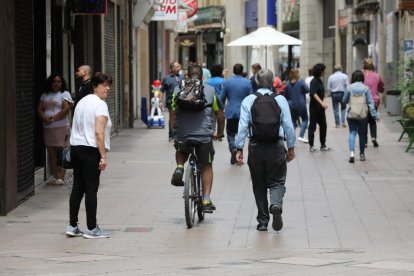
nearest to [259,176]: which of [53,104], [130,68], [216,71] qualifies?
[53,104]

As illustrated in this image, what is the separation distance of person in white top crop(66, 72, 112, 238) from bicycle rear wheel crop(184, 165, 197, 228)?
0.95 metres

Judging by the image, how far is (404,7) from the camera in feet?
88.5

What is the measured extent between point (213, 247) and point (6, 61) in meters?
3.73

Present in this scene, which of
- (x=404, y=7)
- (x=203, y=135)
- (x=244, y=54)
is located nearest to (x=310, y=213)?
(x=203, y=135)

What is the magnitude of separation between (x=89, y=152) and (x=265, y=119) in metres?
1.83

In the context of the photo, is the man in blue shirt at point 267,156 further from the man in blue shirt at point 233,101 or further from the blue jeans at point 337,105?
the blue jeans at point 337,105

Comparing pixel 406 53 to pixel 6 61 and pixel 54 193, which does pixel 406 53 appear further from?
pixel 6 61

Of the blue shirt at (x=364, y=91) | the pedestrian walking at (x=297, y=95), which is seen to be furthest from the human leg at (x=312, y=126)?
the blue shirt at (x=364, y=91)

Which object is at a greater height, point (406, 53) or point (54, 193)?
point (406, 53)

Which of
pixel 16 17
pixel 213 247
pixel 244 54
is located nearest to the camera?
pixel 213 247

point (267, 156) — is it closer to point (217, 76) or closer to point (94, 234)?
point (94, 234)

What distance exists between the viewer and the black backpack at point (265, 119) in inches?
466

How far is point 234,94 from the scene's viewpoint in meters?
20.3

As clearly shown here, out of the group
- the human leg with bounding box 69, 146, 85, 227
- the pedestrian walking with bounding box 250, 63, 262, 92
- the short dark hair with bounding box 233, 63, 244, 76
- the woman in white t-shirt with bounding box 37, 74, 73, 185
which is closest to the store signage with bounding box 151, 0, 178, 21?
the pedestrian walking with bounding box 250, 63, 262, 92
